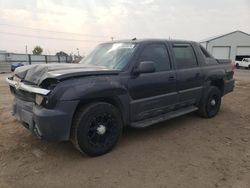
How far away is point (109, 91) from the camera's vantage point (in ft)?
13.8

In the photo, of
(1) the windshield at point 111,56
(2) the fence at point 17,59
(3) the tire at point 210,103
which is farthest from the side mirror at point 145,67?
(2) the fence at point 17,59

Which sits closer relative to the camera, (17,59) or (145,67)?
(145,67)

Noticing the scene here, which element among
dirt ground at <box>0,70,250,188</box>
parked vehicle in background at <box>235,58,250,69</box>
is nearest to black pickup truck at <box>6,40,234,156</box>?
dirt ground at <box>0,70,250,188</box>

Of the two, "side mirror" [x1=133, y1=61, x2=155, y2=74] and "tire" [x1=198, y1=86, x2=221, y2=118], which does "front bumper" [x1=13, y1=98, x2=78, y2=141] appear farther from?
"tire" [x1=198, y1=86, x2=221, y2=118]

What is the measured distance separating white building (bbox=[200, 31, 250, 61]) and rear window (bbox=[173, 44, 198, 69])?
41219 millimetres

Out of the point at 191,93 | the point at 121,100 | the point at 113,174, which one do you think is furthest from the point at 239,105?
the point at 113,174

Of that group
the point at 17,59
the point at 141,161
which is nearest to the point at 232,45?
the point at 17,59

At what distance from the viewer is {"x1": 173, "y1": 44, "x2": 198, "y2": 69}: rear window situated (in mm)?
5606

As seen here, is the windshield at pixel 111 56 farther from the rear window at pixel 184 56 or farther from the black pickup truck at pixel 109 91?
the rear window at pixel 184 56

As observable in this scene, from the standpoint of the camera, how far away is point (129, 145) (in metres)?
4.66

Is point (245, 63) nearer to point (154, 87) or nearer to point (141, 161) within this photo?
point (154, 87)

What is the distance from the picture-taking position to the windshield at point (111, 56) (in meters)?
4.73

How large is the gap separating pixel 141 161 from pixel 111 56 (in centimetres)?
199

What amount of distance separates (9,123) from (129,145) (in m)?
2.63
